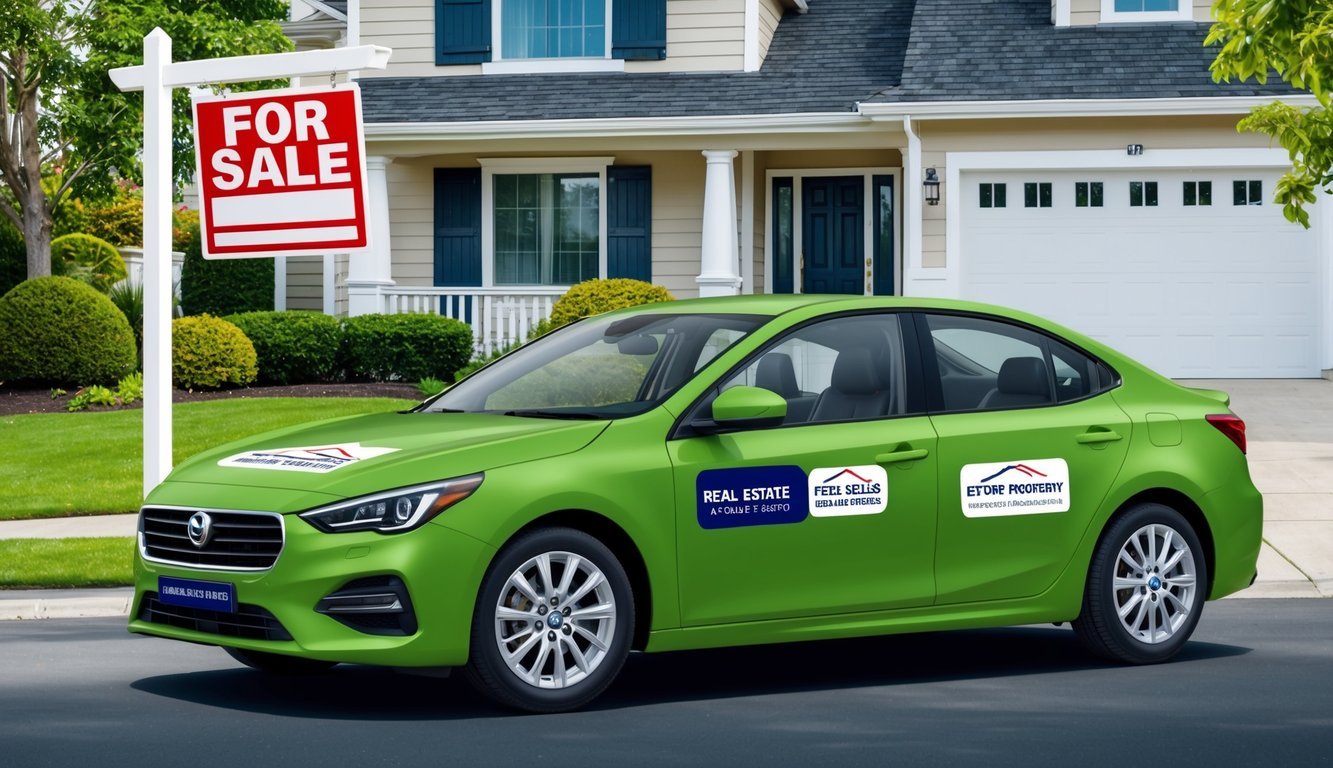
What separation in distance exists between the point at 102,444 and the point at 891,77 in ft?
36.4

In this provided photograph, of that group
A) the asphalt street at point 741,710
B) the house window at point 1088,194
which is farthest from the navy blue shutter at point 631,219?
the asphalt street at point 741,710

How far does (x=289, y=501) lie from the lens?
6.98 metres

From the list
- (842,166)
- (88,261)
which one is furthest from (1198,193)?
(88,261)

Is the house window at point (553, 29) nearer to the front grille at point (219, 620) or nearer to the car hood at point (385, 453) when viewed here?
the car hood at point (385, 453)

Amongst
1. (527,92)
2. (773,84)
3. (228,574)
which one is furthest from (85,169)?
(228,574)

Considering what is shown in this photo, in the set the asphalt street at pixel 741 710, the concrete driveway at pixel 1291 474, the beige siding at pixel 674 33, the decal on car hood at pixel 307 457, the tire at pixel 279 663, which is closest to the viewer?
the asphalt street at pixel 741 710

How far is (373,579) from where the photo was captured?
688 cm

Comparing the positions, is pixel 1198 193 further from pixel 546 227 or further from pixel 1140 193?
pixel 546 227

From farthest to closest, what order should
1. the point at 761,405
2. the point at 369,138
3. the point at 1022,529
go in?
the point at 369,138
the point at 1022,529
the point at 761,405

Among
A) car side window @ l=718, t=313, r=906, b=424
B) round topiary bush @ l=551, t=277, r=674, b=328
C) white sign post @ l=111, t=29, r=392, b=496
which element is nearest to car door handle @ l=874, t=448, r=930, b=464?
car side window @ l=718, t=313, r=906, b=424

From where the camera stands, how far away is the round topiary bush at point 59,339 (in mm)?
21828

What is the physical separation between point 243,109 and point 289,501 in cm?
571

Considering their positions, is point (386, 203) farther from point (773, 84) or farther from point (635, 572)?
point (635, 572)

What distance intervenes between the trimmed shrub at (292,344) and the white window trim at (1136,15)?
10.3 metres
